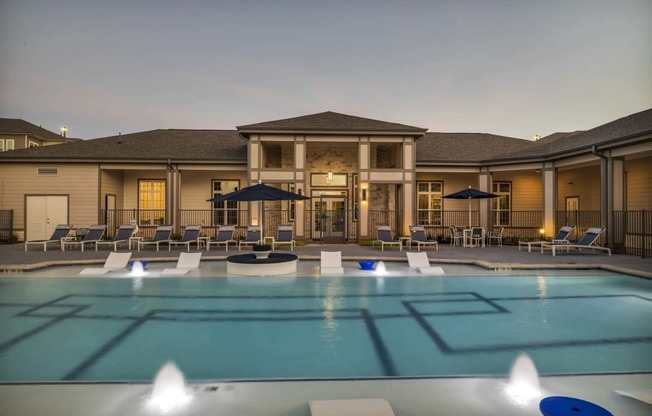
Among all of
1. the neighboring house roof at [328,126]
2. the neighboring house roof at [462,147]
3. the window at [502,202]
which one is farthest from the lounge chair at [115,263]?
the window at [502,202]

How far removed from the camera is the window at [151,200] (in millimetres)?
Result: 19625

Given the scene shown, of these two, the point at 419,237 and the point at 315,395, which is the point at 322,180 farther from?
the point at 315,395

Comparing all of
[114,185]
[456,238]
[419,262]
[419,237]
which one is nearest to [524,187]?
[456,238]

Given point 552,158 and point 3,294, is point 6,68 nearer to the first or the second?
point 3,294

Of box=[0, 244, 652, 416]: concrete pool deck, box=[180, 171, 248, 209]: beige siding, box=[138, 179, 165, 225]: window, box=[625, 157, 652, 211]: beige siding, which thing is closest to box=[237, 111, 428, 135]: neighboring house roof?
box=[180, 171, 248, 209]: beige siding

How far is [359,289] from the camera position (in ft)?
28.0

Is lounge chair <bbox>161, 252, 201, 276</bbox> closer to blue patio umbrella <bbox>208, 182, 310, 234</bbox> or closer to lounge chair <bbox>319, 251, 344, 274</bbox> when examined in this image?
blue patio umbrella <bbox>208, 182, 310, 234</bbox>

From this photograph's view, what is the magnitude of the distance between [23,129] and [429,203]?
33.9 meters

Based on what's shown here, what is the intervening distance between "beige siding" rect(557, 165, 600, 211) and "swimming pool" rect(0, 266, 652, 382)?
11.1 m

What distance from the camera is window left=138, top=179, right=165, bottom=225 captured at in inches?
773

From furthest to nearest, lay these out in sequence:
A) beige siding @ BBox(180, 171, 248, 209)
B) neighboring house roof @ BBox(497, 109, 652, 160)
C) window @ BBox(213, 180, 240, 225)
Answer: beige siding @ BBox(180, 171, 248, 209) < window @ BBox(213, 180, 240, 225) < neighboring house roof @ BBox(497, 109, 652, 160)

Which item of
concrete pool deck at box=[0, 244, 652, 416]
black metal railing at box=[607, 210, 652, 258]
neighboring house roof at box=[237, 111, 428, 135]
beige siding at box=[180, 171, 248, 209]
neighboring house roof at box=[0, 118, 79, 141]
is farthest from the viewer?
neighboring house roof at box=[0, 118, 79, 141]

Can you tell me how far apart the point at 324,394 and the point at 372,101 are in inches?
966

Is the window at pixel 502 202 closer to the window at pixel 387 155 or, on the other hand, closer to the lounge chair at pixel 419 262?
the window at pixel 387 155
